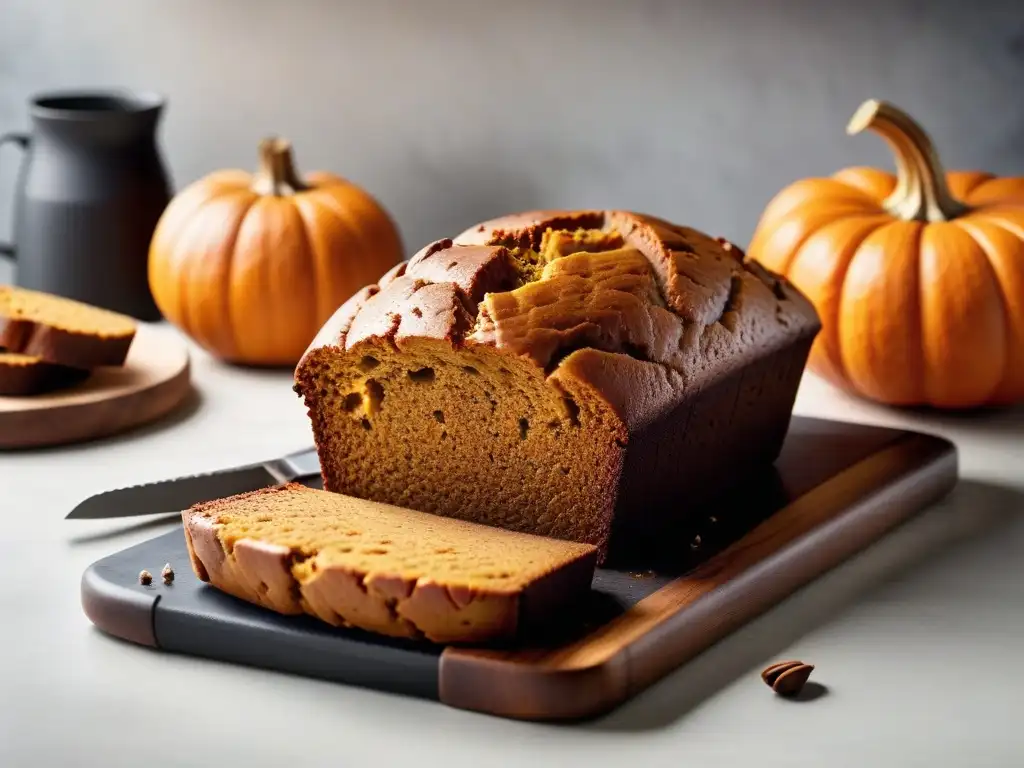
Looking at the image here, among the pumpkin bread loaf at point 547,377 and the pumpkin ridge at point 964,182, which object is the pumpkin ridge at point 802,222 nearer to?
the pumpkin ridge at point 964,182

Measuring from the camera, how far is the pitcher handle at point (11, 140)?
137 inches

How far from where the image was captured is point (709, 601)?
1923 mm

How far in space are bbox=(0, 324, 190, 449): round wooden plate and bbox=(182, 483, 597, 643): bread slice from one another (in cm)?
82

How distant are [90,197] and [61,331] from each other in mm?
701

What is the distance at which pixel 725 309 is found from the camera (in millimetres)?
2279

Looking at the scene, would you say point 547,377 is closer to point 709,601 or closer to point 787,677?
point 709,601

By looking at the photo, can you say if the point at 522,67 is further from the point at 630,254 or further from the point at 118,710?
the point at 118,710

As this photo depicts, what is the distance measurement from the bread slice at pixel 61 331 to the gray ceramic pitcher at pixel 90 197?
16.3 inches

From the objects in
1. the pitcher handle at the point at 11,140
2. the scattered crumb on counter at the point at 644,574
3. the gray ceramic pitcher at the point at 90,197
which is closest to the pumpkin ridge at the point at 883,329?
the scattered crumb on counter at the point at 644,574

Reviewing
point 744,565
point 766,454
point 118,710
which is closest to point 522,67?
point 766,454

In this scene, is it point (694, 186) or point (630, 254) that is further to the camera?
point (694, 186)

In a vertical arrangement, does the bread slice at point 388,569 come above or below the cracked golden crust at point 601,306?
below

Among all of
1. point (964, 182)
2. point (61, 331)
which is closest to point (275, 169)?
point (61, 331)

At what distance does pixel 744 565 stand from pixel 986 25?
1.68 metres
